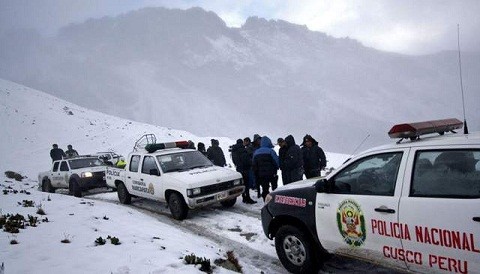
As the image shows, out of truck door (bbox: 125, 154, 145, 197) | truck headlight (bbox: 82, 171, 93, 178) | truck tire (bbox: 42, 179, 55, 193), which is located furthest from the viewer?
truck tire (bbox: 42, 179, 55, 193)

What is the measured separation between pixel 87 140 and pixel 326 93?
268 feet

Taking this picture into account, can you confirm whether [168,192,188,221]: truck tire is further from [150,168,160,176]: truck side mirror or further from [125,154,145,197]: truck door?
[125,154,145,197]: truck door

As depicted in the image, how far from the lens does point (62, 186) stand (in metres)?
14.6

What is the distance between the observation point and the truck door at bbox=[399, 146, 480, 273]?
335 cm

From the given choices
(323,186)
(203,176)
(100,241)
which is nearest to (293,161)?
(203,176)

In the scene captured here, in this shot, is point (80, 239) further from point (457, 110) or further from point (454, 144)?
point (457, 110)

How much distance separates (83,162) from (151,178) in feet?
21.5

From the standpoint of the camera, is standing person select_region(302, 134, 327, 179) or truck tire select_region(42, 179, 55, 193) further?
truck tire select_region(42, 179, 55, 193)

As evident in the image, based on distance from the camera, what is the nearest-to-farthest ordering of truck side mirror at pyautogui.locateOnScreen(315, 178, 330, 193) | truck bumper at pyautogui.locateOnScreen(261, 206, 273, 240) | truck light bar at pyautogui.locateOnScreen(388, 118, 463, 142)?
truck light bar at pyautogui.locateOnScreen(388, 118, 463, 142), truck side mirror at pyautogui.locateOnScreen(315, 178, 330, 193), truck bumper at pyautogui.locateOnScreen(261, 206, 273, 240)

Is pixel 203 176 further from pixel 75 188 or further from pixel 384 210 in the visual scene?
pixel 75 188

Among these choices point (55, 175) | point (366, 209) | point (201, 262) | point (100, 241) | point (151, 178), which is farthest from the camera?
point (55, 175)

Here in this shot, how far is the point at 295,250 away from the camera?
5.18 m

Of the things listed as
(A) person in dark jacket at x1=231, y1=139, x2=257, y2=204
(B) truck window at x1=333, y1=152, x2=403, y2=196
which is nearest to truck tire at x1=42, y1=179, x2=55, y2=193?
(A) person in dark jacket at x1=231, y1=139, x2=257, y2=204

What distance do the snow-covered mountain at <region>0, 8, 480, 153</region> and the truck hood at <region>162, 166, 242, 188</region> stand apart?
68.2 m
